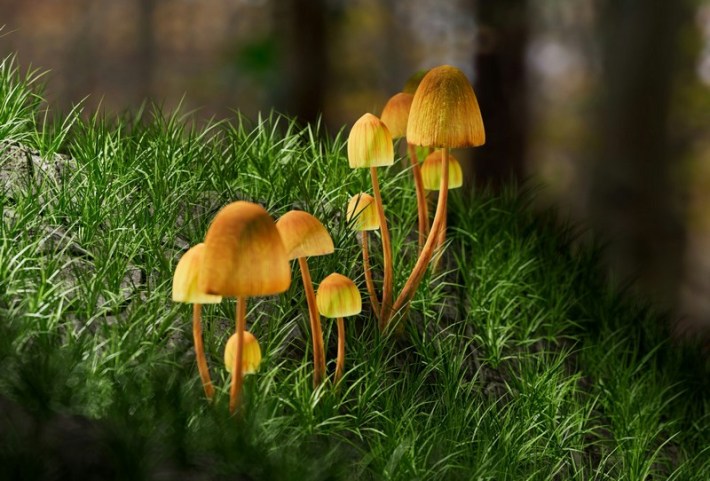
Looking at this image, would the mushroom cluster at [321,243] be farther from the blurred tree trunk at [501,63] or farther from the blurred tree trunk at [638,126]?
the blurred tree trunk at [638,126]

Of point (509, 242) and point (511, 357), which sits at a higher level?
point (509, 242)

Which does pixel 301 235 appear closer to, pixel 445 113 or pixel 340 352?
pixel 340 352

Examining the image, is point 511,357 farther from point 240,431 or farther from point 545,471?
point 240,431

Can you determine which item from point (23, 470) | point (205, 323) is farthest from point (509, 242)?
point (23, 470)

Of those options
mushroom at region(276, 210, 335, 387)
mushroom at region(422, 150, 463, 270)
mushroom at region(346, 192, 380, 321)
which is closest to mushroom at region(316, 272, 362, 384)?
mushroom at region(276, 210, 335, 387)

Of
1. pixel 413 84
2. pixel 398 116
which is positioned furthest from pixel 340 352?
pixel 413 84

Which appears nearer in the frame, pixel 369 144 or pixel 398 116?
pixel 369 144
